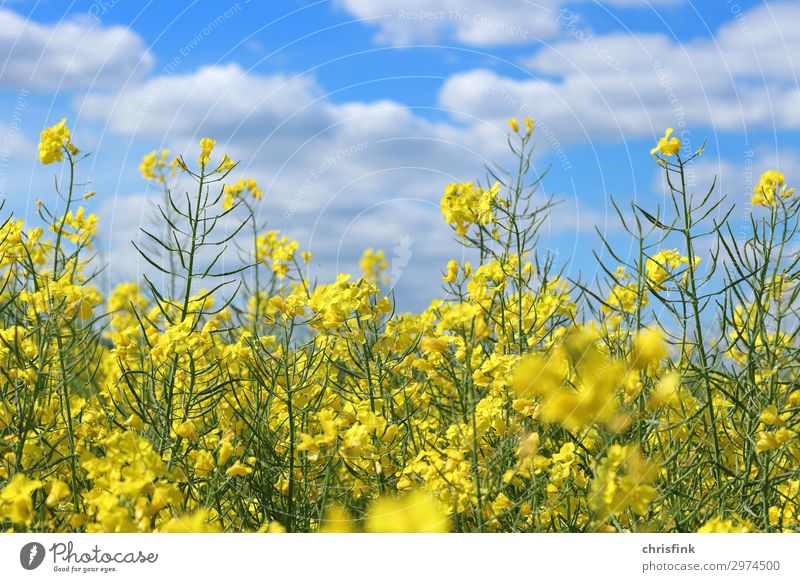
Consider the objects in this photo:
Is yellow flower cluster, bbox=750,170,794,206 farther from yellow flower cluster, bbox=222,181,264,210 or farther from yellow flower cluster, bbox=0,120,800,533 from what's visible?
yellow flower cluster, bbox=222,181,264,210

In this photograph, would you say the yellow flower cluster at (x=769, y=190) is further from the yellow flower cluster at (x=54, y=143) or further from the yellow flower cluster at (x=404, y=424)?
the yellow flower cluster at (x=54, y=143)

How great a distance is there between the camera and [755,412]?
2.16 meters

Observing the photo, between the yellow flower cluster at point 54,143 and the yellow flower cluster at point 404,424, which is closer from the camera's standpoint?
the yellow flower cluster at point 404,424
